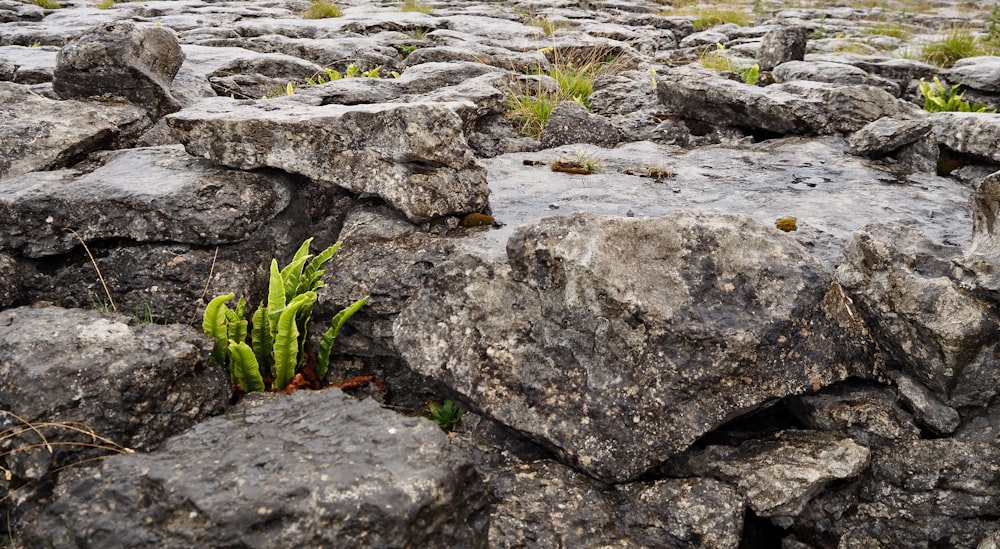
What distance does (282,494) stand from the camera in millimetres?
3275

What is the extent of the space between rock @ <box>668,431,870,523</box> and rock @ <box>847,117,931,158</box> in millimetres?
5019

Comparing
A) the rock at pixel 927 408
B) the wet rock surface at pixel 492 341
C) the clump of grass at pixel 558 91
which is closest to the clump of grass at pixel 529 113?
the clump of grass at pixel 558 91

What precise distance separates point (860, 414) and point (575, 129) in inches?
225

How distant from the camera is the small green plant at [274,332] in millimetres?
5004

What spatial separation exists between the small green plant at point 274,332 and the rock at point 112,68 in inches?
172

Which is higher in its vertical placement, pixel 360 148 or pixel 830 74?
pixel 830 74

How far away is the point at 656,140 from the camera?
9.56 m

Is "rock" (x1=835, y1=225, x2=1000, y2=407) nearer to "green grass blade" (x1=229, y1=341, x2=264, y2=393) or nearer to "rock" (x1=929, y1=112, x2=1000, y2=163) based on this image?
"rock" (x1=929, y1=112, x2=1000, y2=163)

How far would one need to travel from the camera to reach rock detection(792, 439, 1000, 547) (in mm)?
4293

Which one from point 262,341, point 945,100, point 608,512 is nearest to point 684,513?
point 608,512

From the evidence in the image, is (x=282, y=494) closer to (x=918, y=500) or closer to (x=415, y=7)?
(x=918, y=500)

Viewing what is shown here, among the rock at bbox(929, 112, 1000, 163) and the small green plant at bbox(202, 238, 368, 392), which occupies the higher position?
the rock at bbox(929, 112, 1000, 163)

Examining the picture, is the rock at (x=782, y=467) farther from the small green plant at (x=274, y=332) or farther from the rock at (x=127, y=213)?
the rock at (x=127, y=213)

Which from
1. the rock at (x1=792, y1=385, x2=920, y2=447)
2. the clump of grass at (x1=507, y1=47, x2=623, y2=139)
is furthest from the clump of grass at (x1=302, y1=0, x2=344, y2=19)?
the rock at (x1=792, y1=385, x2=920, y2=447)
